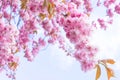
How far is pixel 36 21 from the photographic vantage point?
706 centimetres

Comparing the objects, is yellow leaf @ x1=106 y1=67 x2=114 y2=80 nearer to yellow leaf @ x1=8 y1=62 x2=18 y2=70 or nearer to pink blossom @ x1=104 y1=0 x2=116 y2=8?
yellow leaf @ x1=8 y1=62 x2=18 y2=70

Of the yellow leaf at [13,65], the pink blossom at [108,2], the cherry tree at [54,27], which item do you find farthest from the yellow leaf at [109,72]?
the pink blossom at [108,2]

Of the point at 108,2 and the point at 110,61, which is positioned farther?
the point at 108,2

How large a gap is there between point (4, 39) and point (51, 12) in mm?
1034

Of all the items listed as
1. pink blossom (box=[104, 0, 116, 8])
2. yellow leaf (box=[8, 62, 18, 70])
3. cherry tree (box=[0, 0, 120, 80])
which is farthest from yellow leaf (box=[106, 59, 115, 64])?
pink blossom (box=[104, 0, 116, 8])

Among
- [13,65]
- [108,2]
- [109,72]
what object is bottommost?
[109,72]

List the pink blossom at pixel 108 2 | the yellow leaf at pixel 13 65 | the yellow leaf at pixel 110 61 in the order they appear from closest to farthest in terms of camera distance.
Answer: the yellow leaf at pixel 110 61, the yellow leaf at pixel 13 65, the pink blossom at pixel 108 2

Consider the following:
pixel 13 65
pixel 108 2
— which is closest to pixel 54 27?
pixel 13 65

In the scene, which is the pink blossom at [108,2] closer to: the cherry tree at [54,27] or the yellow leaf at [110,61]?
the cherry tree at [54,27]

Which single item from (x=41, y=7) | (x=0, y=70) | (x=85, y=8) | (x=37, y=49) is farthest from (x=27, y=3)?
(x=85, y=8)

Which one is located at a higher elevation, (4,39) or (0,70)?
(0,70)

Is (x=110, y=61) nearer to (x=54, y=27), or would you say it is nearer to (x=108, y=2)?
(x=54, y=27)

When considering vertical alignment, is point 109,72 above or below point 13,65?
below

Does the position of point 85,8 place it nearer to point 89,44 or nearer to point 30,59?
point 30,59
